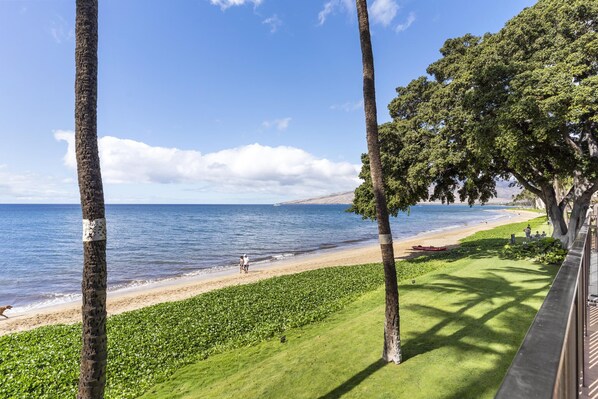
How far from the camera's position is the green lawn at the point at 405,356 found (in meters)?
7.01

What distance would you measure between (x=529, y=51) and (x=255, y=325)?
21.6 metres

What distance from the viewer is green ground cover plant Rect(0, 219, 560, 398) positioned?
973cm

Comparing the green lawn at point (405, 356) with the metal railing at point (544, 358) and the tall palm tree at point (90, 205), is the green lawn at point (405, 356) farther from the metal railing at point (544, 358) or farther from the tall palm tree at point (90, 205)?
the metal railing at point (544, 358)

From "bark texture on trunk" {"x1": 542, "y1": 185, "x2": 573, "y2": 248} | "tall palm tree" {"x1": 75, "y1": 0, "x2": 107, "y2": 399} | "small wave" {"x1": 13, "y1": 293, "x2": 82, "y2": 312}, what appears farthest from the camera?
"small wave" {"x1": 13, "y1": 293, "x2": 82, "y2": 312}

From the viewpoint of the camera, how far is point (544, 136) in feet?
49.5

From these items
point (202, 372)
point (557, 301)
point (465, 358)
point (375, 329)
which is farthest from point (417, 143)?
point (557, 301)

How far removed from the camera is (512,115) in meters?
15.7

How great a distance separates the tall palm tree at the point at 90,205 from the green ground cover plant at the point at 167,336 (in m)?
4.74

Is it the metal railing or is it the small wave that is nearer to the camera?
the metal railing

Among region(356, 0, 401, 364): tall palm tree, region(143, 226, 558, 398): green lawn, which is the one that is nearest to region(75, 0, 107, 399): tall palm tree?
region(143, 226, 558, 398): green lawn

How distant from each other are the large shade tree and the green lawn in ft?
25.1

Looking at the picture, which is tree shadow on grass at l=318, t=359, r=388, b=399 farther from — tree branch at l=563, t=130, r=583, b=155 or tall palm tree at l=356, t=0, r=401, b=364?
tree branch at l=563, t=130, r=583, b=155

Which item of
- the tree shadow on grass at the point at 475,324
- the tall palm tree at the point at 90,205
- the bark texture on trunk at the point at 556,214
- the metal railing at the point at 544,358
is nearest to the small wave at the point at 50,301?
the tall palm tree at the point at 90,205

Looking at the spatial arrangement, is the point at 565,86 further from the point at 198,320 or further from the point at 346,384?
the point at 198,320
